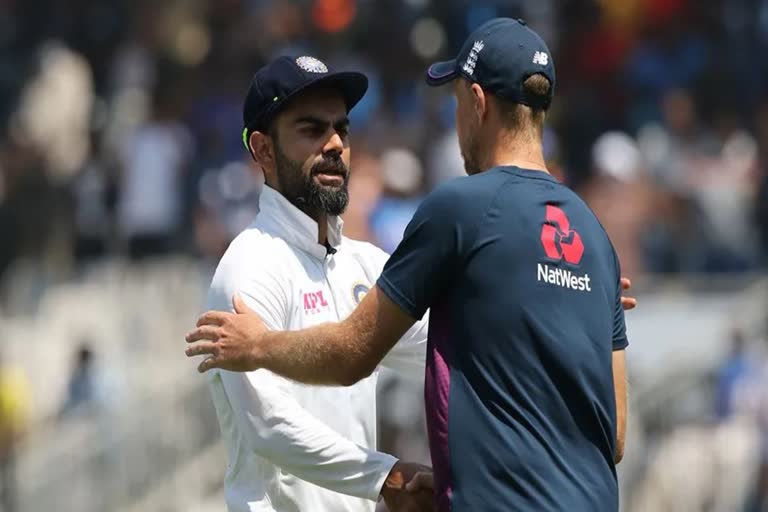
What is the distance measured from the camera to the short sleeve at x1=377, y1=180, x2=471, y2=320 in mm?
5211

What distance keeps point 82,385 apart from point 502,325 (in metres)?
10.8

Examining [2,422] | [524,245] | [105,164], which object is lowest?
[2,422]

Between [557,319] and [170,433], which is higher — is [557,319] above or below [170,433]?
above

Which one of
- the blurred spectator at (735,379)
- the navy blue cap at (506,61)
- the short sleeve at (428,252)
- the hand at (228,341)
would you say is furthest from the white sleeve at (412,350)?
the blurred spectator at (735,379)

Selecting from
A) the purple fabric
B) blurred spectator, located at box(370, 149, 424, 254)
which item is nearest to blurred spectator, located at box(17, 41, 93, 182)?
blurred spectator, located at box(370, 149, 424, 254)

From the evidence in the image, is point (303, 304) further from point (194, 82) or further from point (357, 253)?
point (194, 82)

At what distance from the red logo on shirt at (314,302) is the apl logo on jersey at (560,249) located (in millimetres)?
1134

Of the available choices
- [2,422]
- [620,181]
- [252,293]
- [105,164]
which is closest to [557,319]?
[252,293]

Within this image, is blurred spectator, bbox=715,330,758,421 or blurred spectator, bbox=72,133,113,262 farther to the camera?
blurred spectator, bbox=72,133,113,262

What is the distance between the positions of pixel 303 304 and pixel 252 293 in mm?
245

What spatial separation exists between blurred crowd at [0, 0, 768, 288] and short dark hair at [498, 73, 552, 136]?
7.68 metres

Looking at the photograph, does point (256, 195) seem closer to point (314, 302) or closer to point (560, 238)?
point (314, 302)

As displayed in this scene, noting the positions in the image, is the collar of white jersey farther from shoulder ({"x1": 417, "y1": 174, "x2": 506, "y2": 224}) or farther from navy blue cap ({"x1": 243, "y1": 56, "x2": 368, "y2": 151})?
shoulder ({"x1": 417, "y1": 174, "x2": 506, "y2": 224})

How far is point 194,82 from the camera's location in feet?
62.5
